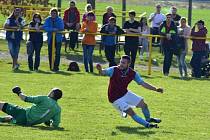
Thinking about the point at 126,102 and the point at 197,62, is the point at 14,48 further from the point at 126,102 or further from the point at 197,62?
the point at 126,102

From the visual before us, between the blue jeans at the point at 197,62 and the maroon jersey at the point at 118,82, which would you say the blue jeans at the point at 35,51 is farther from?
the maroon jersey at the point at 118,82

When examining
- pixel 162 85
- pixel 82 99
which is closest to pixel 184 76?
pixel 162 85

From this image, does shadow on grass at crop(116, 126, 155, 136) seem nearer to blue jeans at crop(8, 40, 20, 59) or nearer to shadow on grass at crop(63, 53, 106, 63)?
blue jeans at crop(8, 40, 20, 59)

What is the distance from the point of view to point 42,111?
1420cm

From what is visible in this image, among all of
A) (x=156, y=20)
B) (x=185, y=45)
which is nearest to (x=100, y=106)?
(x=185, y=45)

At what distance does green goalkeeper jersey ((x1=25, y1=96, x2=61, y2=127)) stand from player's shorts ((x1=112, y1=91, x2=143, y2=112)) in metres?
1.31

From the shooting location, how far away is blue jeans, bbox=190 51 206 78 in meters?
24.8

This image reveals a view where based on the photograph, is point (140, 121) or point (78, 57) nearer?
point (140, 121)

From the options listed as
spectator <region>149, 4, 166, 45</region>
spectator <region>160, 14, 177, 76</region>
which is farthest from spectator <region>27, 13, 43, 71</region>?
spectator <region>149, 4, 166, 45</region>

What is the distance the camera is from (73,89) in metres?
20.5

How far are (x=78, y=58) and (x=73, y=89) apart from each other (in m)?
7.87

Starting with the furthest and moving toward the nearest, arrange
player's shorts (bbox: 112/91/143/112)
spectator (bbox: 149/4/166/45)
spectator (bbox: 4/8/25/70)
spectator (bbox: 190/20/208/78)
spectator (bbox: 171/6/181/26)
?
1. spectator (bbox: 149/4/166/45)
2. spectator (bbox: 171/6/181/26)
3. spectator (bbox: 190/20/208/78)
4. spectator (bbox: 4/8/25/70)
5. player's shorts (bbox: 112/91/143/112)

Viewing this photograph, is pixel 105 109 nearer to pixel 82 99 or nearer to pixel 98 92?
pixel 82 99

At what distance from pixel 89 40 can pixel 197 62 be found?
11.5ft
